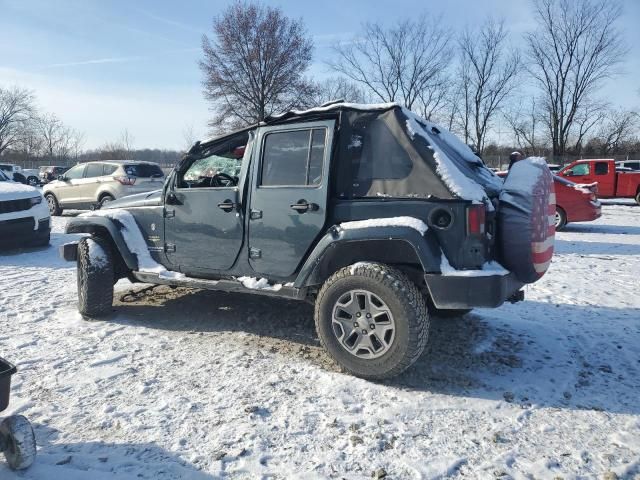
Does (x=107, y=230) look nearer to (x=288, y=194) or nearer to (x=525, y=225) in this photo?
(x=288, y=194)

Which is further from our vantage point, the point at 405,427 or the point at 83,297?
the point at 83,297

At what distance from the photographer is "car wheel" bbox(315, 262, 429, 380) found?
3.28 metres

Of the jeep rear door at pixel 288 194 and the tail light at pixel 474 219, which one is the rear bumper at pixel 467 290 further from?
the jeep rear door at pixel 288 194

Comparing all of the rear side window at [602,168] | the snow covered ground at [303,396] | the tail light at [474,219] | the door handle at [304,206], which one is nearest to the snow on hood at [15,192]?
the snow covered ground at [303,396]

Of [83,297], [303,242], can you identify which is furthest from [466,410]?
[83,297]

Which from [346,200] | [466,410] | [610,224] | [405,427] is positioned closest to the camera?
[405,427]

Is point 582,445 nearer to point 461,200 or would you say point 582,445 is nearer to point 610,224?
point 461,200

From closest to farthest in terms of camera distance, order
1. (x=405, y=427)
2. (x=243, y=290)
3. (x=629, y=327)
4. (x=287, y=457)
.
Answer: (x=287, y=457) < (x=405, y=427) < (x=243, y=290) < (x=629, y=327)

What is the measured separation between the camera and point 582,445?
2.71 metres

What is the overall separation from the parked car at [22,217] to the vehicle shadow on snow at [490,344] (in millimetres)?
4030

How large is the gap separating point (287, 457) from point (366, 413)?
2.14 feet

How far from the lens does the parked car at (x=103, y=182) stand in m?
12.6

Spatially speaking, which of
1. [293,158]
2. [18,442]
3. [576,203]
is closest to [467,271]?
[293,158]

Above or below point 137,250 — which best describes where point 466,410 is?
below
